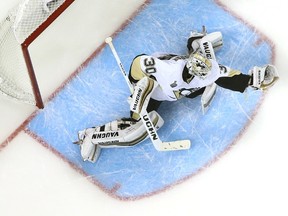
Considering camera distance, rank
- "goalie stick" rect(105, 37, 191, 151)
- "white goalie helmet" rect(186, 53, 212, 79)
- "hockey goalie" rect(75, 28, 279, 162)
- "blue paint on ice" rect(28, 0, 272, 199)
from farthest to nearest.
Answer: "blue paint on ice" rect(28, 0, 272, 199) → "goalie stick" rect(105, 37, 191, 151) → "hockey goalie" rect(75, 28, 279, 162) → "white goalie helmet" rect(186, 53, 212, 79)

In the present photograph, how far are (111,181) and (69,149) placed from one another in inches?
9.6

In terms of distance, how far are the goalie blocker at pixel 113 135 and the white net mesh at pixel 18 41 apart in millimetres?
Answer: 302

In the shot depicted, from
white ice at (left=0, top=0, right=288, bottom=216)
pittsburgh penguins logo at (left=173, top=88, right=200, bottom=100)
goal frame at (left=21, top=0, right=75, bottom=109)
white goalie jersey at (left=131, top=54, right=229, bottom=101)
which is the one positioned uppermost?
goal frame at (left=21, top=0, right=75, bottom=109)

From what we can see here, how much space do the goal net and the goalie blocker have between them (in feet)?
0.91

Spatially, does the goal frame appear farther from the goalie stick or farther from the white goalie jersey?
the white goalie jersey

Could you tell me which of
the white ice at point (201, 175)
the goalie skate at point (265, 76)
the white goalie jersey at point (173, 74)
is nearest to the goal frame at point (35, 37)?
the white ice at point (201, 175)

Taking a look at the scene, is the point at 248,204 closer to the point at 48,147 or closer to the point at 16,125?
the point at 48,147

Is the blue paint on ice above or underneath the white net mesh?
underneath

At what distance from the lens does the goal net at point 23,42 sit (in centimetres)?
251

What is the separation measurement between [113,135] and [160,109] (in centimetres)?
26

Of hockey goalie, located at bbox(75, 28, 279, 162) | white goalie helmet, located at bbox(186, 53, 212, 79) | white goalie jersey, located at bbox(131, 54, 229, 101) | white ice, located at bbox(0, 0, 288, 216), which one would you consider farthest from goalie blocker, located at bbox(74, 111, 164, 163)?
white goalie helmet, located at bbox(186, 53, 212, 79)

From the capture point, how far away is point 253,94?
2818 mm

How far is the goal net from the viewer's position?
2.51 meters

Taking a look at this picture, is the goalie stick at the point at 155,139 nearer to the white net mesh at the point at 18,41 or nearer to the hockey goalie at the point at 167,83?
the hockey goalie at the point at 167,83
